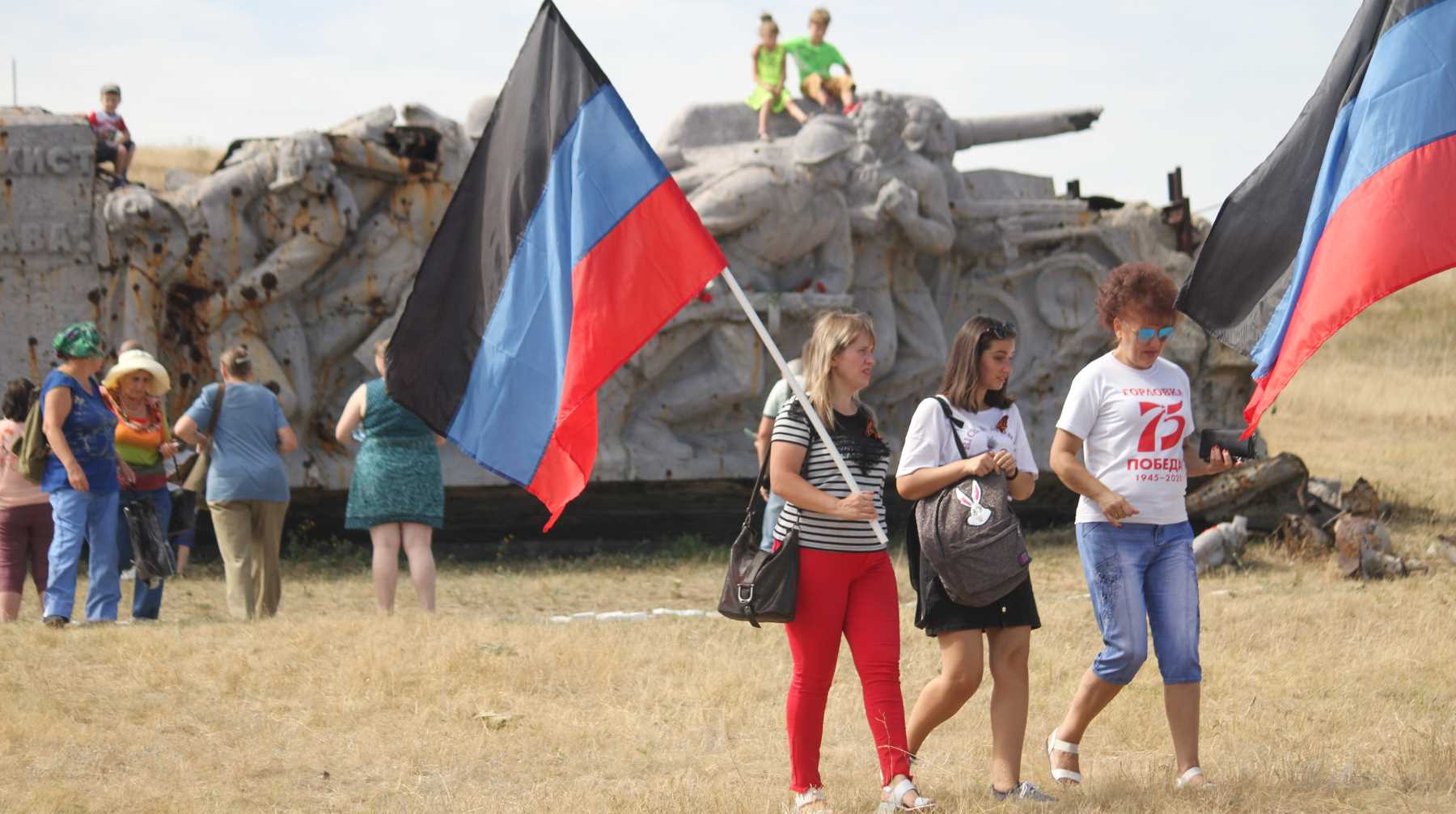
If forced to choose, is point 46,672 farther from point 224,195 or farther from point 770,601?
point 224,195

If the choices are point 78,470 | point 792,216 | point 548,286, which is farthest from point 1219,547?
point 78,470

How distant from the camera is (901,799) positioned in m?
4.71

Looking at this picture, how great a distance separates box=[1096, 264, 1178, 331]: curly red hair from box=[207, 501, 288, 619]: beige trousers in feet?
16.2

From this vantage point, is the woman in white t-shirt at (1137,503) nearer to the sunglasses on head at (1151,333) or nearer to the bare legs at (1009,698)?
the sunglasses on head at (1151,333)

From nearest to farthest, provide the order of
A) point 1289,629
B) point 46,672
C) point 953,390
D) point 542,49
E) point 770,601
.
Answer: point 770,601 < point 953,390 < point 542,49 < point 46,672 < point 1289,629

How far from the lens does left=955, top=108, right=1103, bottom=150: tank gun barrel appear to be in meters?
14.3

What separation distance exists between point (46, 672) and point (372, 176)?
5.82m

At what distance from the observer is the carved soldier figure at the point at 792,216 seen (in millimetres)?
12414

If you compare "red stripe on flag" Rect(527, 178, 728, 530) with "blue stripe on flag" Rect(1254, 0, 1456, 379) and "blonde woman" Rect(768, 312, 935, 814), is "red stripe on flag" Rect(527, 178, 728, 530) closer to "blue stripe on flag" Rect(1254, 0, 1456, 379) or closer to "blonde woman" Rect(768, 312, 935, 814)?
"blonde woman" Rect(768, 312, 935, 814)

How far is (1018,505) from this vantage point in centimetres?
1408

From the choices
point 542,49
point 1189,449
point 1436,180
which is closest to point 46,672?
point 542,49

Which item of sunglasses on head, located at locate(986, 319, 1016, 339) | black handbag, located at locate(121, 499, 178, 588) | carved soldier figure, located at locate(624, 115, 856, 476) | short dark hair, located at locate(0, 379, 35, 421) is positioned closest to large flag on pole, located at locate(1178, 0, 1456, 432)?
sunglasses on head, located at locate(986, 319, 1016, 339)

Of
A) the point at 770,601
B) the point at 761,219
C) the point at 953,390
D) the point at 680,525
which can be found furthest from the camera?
the point at 680,525

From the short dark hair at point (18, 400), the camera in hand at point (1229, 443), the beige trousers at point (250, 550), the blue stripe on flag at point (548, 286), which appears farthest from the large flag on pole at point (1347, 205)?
the short dark hair at point (18, 400)
